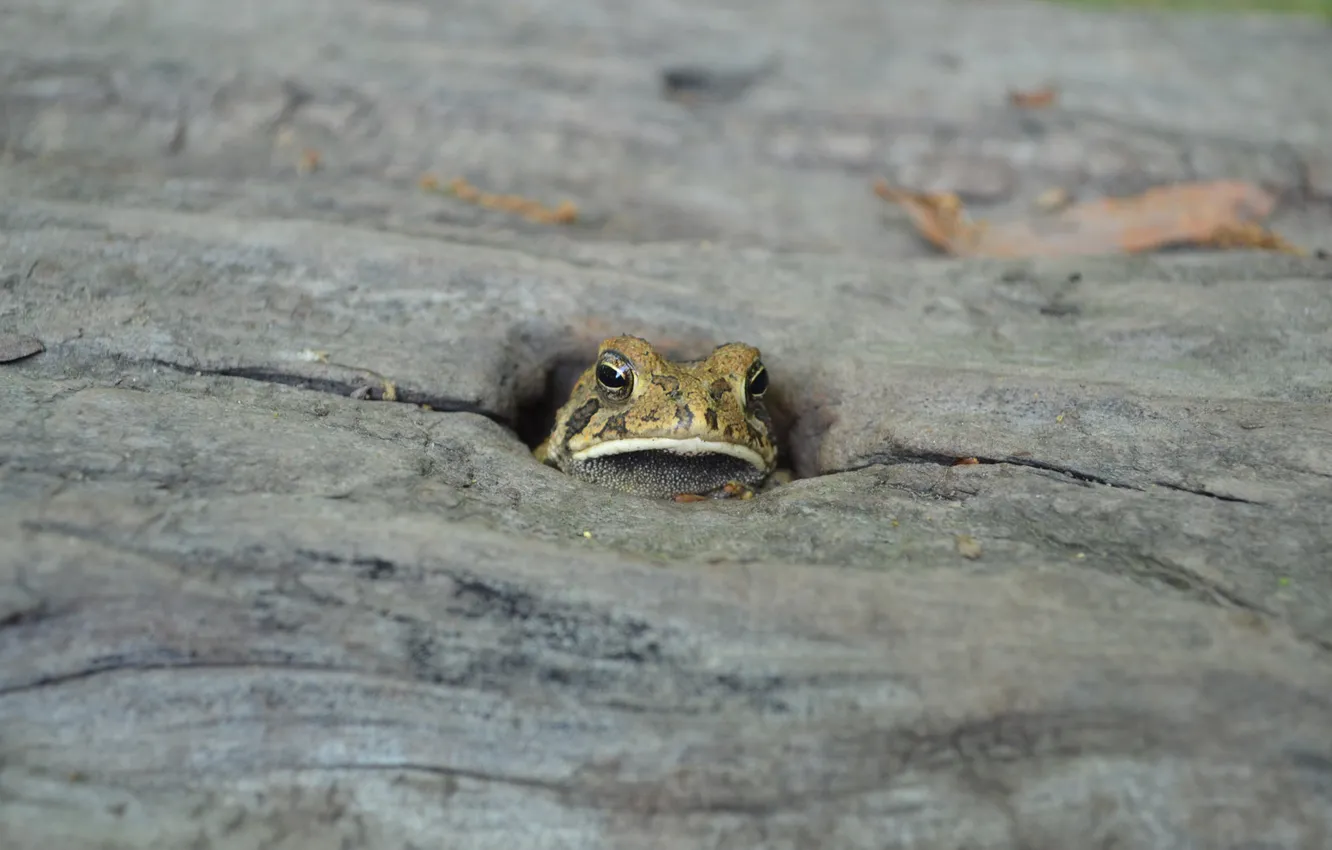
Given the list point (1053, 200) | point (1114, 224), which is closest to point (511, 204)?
point (1053, 200)

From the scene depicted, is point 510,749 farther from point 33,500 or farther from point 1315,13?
point 1315,13

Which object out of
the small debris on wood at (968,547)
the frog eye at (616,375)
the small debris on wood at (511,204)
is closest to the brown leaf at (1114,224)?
the small debris on wood at (511,204)

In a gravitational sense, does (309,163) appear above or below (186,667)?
above

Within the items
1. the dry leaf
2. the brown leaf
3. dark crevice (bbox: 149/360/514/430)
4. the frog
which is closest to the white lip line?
the frog

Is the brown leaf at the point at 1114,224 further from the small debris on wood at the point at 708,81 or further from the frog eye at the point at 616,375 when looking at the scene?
the frog eye at the point at 616,375

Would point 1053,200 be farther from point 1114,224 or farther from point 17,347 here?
point 17,347

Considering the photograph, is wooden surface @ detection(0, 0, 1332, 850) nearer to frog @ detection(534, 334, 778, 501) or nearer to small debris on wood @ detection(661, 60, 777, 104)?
frog @ detection(534, 334, 778, 501)

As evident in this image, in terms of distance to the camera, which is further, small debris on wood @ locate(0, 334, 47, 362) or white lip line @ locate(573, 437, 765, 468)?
white lip line @ locate(573, 437, 765, 468)
